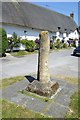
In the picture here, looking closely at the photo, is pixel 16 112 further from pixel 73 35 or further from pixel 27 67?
pixel 73 35

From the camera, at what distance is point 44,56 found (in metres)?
6.70

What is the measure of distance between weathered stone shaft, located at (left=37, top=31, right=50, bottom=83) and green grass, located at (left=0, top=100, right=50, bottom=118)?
1726 millimetres

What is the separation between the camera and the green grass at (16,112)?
16.3 feet

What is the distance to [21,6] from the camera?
25734 millimetres

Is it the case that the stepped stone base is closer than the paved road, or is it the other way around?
the stepped stone base

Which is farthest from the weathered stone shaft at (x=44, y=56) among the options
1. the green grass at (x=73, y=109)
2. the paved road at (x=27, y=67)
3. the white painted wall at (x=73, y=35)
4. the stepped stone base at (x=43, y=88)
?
the white painted wall at (x=73, y=35)

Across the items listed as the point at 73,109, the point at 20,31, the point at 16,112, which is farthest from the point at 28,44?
the point at 16,112

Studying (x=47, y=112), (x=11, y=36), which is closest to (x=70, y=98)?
(x=47, y=112)

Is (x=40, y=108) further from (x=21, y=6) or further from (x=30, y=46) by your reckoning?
(x=21, y=6)

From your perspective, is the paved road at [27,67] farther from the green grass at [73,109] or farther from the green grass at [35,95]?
the green grass at [73,109]

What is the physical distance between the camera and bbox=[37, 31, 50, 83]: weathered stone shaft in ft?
21.8

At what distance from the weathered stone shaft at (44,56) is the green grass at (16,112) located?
1.73 metres

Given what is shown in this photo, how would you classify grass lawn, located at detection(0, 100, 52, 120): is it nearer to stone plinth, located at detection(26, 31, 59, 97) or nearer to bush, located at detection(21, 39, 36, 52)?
stone plinth, located at detection(26, 31, 59, 97)

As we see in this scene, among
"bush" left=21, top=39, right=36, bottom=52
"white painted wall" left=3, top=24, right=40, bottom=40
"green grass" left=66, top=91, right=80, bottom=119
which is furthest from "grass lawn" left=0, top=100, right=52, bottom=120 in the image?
"bush" left=21, top=39, right=36, bottom=52
